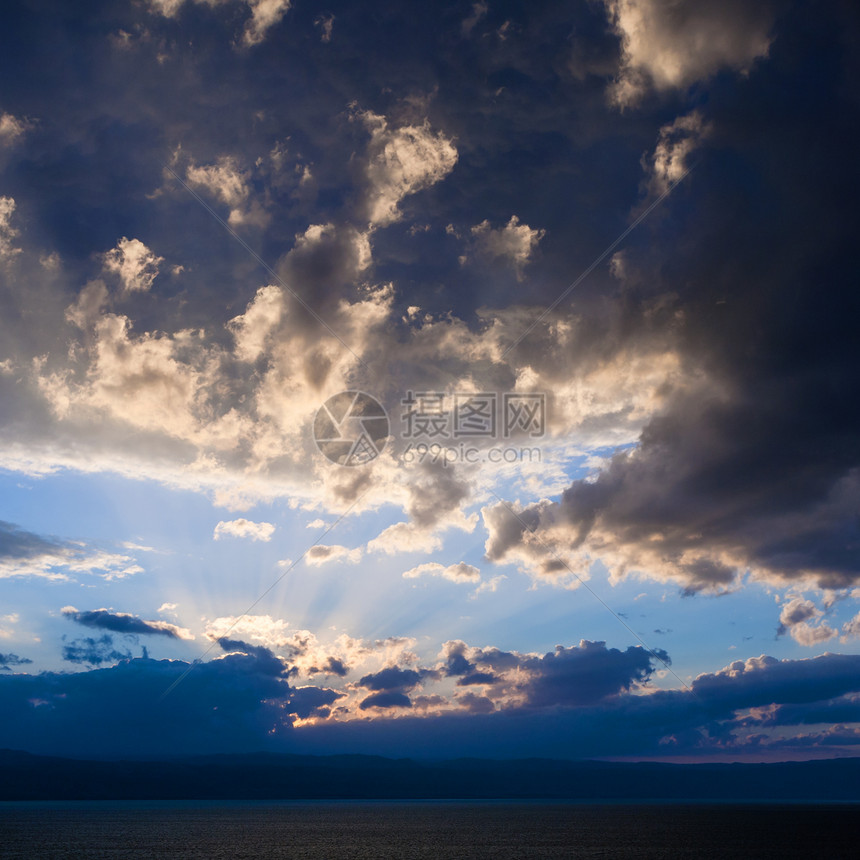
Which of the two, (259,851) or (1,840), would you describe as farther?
(1,840)

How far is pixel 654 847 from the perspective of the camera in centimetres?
12725

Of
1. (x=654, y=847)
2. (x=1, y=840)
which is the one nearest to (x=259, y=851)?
(x=1, y=840)

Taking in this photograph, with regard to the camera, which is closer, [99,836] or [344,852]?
[344,852]

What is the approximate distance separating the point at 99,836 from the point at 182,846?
47.5 metres

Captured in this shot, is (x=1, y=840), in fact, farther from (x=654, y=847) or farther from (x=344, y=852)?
(x=654, y=847)

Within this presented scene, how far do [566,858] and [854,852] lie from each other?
5907cm

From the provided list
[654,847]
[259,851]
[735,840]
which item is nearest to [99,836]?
[259,851]

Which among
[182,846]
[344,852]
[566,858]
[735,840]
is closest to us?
[566,858]

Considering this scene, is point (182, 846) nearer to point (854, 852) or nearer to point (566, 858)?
point (566, 858)

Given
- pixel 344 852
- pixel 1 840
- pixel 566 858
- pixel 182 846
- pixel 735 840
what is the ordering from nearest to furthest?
pixel 566 858, pixel 344 852, pixel 182 846, pixel 1 840, pixel 735 840

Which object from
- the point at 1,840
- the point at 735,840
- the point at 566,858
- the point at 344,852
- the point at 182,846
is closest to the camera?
the point at 566,858

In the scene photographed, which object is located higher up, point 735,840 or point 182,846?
point 182,846

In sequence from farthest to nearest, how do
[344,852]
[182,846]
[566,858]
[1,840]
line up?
[1,840] → [182,846] → [344,852] → [566,858]

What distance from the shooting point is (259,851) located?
113 metres
